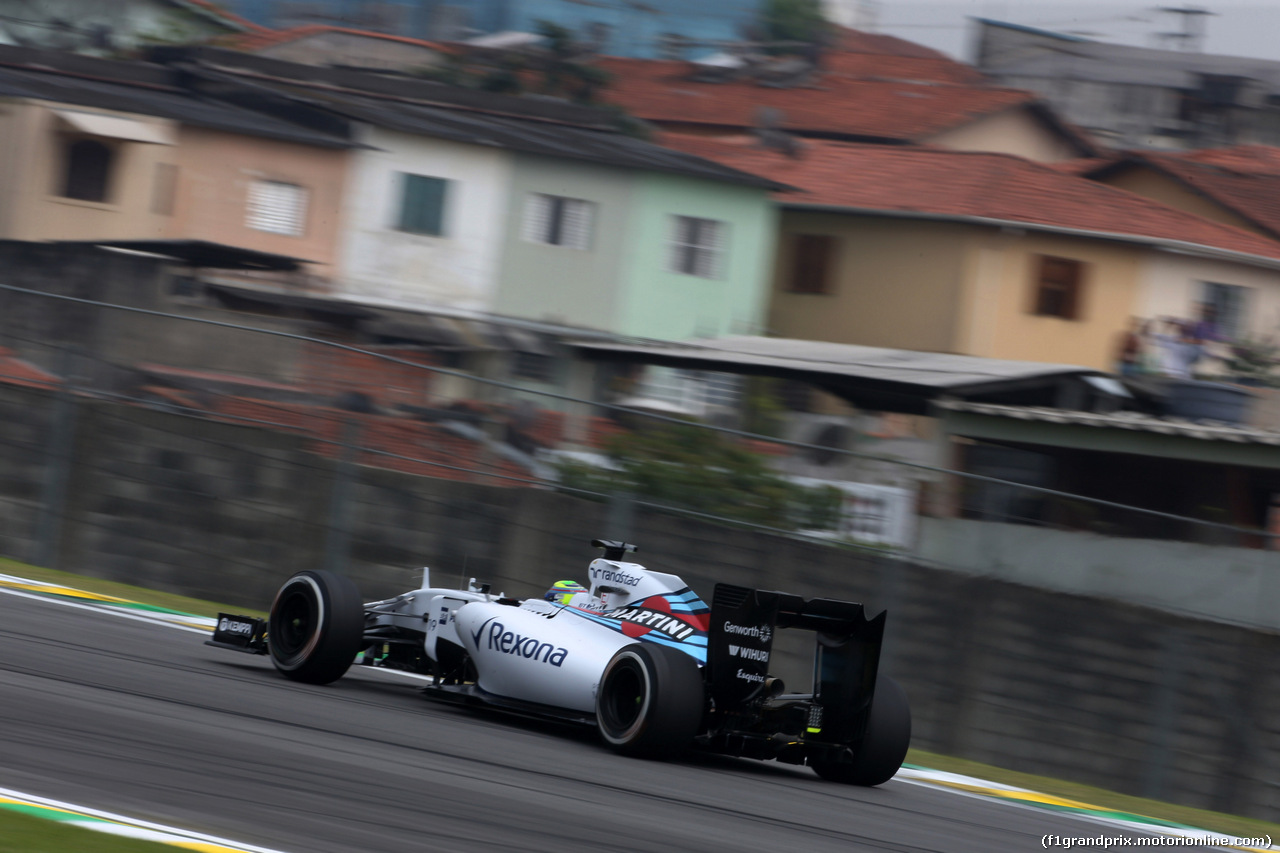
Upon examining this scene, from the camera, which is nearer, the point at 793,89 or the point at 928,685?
the point at 928,685

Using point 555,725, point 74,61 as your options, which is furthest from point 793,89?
point 555,725

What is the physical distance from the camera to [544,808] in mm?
5895

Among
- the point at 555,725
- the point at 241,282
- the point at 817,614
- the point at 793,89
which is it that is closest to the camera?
the point at 817,614

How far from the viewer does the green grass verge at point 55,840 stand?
443 centimetres

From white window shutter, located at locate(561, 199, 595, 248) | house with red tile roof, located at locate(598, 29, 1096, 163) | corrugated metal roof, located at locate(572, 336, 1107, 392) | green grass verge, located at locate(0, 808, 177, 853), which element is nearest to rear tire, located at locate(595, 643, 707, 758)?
green grass verge, located at locate(0, 808, 177, 853)

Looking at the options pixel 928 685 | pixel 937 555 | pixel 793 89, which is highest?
pixel 793 89

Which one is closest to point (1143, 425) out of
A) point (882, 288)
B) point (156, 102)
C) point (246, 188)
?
point (882, 288)

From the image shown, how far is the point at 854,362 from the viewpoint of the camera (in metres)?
28.4

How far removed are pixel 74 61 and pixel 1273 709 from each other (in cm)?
2939

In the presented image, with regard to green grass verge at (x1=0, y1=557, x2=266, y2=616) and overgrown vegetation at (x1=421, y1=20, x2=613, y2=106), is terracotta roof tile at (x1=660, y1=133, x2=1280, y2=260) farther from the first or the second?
green grass verge at (x1=0, y1=557, x2=266, y2=616)

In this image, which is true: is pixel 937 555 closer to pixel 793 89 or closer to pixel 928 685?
pixel 928 685

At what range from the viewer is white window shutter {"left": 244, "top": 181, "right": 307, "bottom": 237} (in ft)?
108

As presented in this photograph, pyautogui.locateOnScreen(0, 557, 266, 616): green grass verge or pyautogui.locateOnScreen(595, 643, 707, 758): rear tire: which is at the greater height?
pyautogui.locateOnScreen(595, 643, 707, 758): rear tire

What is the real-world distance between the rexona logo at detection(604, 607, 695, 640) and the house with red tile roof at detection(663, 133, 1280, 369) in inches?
1019
